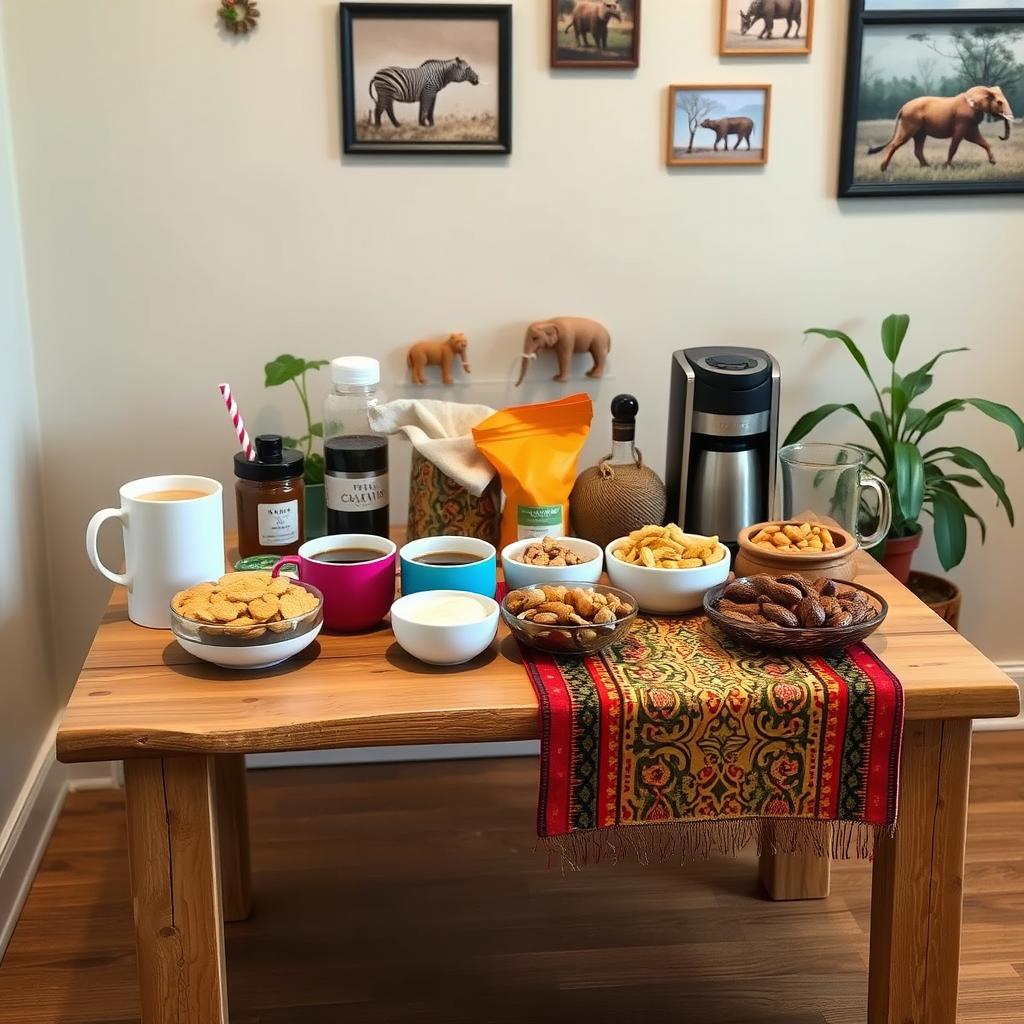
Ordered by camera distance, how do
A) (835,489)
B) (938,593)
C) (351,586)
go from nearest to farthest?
(351,586) → (835,489) → (938,593)

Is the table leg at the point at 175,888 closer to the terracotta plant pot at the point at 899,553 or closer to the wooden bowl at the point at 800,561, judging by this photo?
the wooden bowl at the point at 800,561

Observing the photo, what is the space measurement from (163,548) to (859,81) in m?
1.59

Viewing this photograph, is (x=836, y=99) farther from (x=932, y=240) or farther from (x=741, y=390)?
(x=741, y=390)

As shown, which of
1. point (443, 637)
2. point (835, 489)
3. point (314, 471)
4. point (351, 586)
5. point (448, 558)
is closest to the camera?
point (443, 637)

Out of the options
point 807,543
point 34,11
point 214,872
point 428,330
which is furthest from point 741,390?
point 34,11

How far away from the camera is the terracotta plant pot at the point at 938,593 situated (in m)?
2.45

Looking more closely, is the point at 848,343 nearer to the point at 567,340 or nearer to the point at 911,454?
the point at 911,454

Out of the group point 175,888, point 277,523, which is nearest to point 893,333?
point 277,523

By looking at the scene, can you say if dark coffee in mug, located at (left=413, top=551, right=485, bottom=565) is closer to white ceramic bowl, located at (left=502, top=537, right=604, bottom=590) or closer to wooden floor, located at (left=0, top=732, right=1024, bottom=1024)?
white ceramic bowl, located at (left=502, top=537, right=604, bottom=590)

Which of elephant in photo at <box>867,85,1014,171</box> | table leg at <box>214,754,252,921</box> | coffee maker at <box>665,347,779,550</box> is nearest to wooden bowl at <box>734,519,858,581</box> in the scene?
coffee maker at <box>665,347,779,550</box>

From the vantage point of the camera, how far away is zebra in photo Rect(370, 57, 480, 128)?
223cm

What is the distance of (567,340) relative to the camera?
2346 millimetres

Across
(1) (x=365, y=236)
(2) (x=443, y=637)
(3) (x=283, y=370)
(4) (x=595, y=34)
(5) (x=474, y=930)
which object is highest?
(4) (x=595, y=34)

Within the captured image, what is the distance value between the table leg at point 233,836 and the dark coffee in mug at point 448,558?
0.55 m
